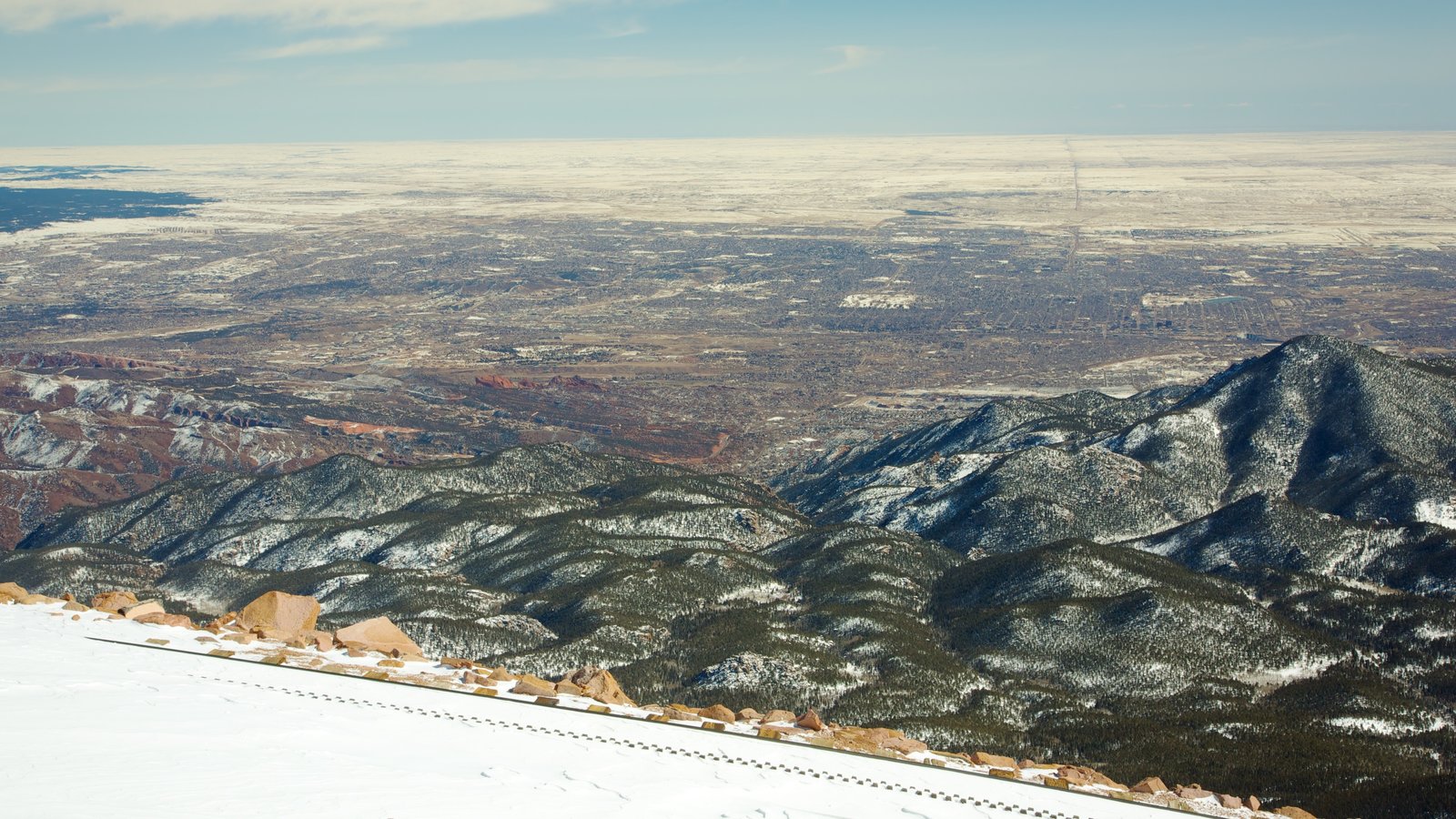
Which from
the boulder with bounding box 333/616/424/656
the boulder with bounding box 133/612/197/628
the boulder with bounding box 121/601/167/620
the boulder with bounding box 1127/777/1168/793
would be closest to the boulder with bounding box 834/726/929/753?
the boulder with bounding box 1127/777/1168/793

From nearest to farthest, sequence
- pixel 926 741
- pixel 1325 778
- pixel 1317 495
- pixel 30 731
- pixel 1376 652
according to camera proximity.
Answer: pixel 30 731 → pixel 1325 778 → pixel 926 741 → pixel 1376 652 → pixel 1317 495

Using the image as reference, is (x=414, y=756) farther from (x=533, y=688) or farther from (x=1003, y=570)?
(x=1003, y=570)

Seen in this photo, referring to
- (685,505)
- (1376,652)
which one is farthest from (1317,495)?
(685,505)

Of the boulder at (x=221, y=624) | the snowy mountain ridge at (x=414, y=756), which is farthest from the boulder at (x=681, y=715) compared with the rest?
the boulder at (x=221, y=624)

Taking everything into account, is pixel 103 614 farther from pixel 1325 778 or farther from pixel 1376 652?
pixel 1376 652

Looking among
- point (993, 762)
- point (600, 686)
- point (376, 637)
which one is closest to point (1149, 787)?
point (993, 762)

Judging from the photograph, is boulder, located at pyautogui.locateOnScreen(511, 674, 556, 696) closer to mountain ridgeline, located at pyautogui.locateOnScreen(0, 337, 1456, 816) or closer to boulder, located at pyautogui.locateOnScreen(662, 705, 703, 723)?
boulder, located at pyautogui.locateOnScreen(662, 705, 703, 723)
